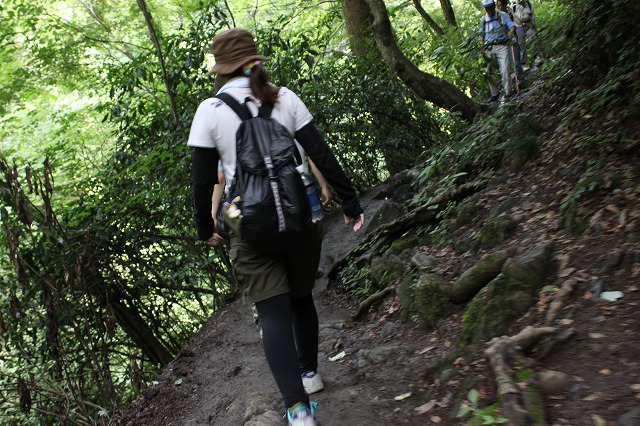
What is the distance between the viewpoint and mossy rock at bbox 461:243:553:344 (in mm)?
3400

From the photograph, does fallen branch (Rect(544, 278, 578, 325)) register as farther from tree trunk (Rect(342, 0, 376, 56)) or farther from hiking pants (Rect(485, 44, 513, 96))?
tree trunk (Rect(342, 0, 376, 56))

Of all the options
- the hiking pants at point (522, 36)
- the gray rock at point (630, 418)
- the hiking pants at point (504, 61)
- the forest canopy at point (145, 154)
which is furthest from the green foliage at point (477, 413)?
the hiking pants at point (522, 36)

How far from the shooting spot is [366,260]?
648 cm

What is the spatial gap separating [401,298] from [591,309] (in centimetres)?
182

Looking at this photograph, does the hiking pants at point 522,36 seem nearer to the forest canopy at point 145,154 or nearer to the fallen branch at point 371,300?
the forest canopy at point 145,154

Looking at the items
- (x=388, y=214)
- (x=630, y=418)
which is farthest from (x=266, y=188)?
(x=388, y=214)

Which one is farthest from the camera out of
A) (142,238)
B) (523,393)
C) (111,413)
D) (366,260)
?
(142,238)

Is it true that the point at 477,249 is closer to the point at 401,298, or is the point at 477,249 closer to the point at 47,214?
the point at 401,298

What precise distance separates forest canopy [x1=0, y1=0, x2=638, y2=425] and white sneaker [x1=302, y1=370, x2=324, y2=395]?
2.45 m

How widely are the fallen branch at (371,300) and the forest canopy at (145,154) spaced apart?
2.13 metres

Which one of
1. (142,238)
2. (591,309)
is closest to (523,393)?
(591,309)

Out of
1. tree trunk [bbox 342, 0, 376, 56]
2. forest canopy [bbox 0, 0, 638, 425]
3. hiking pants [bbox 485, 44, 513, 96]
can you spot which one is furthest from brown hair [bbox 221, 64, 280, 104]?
tree trunk [bbox 342, 0, 376, 56]

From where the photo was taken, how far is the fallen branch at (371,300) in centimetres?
524

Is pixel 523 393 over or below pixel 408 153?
below
